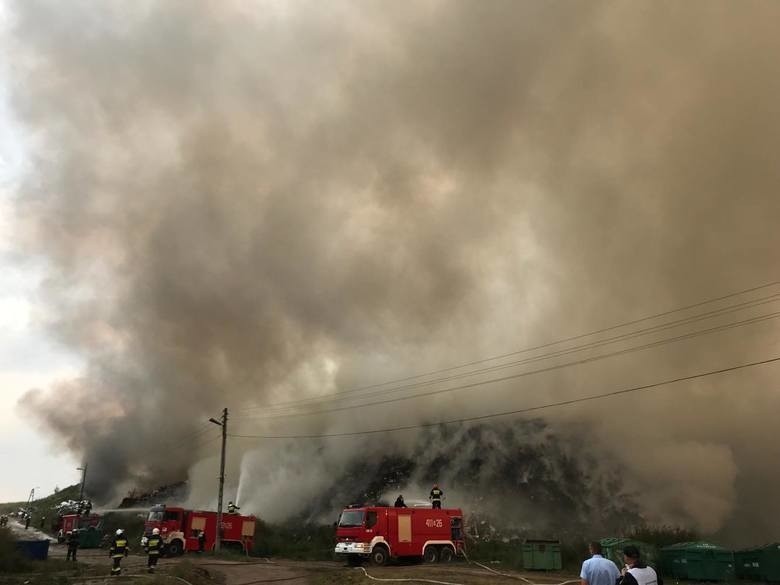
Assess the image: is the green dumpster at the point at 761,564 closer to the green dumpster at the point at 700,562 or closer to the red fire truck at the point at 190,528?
the green dumpster at the point at 700,562

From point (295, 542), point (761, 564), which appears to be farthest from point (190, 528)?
point (761, 564)

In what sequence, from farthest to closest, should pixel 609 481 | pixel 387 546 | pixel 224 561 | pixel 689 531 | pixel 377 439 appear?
pixel 377 439, pixel 609 481, pixel 689 531, pixel 224 561, pixel 387 546

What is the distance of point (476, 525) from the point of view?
41531 mm

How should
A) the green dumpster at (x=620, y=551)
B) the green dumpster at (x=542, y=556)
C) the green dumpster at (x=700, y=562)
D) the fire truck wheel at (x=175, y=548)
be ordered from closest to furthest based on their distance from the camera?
the green dumpster at (x=700, y=562)
the green dumpster at (x=620, y=551)
the green dumpster at (x=542, y=556)
the fire truck wheel at (x=175, y=548)

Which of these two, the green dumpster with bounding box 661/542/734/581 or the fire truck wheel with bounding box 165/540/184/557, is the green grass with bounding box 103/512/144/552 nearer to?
the fire truck wheel with bounding box 165/540/184/557

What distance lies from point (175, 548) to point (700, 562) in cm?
2800

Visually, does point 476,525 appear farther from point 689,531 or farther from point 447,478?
point 689,531

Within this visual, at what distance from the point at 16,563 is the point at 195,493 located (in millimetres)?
47241

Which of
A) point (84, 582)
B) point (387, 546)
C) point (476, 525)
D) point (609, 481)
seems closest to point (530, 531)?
point (476, 525)

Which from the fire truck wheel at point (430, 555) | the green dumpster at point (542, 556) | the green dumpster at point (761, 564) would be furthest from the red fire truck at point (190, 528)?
the green dumpster at point (761, 564)

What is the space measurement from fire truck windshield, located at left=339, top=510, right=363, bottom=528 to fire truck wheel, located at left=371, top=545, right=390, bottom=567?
139 cm

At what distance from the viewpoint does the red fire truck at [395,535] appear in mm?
25312

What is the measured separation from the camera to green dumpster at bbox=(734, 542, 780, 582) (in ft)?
67.7

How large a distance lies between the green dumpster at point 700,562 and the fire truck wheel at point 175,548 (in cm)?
2666
